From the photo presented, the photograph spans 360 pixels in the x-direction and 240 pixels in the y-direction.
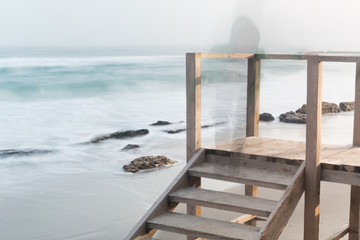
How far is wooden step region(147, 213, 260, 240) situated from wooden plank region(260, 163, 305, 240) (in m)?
0.10

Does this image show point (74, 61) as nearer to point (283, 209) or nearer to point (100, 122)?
point (100, 122)

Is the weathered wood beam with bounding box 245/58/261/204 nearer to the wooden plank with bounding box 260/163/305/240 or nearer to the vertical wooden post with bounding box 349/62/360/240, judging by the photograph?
the vertical wooden post with bounding box 349/62/360/240

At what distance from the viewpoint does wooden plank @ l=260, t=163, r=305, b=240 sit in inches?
156

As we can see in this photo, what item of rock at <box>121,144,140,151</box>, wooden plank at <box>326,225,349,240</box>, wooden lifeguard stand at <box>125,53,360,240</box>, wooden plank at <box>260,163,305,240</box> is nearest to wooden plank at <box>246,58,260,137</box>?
wooden lifeguard stand at <box>125,53,360,240</box>

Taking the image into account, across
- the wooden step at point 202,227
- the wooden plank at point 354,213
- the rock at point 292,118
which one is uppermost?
the wooden step at point 202,227

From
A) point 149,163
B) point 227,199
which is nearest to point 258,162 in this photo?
point 227,199

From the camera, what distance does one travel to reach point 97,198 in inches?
377

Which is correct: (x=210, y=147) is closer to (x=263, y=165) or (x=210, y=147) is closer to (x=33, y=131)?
(x=263, y=165)

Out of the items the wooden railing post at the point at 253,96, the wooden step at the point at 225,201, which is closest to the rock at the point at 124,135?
the wooden railing post at the point at 253,96

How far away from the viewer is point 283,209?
4152mm

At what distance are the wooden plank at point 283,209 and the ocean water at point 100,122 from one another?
1.60m

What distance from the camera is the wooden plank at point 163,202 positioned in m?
4.29

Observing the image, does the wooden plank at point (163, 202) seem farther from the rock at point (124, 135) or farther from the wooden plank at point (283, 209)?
the rock at point (124, 135)

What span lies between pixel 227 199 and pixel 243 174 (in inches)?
12.3
